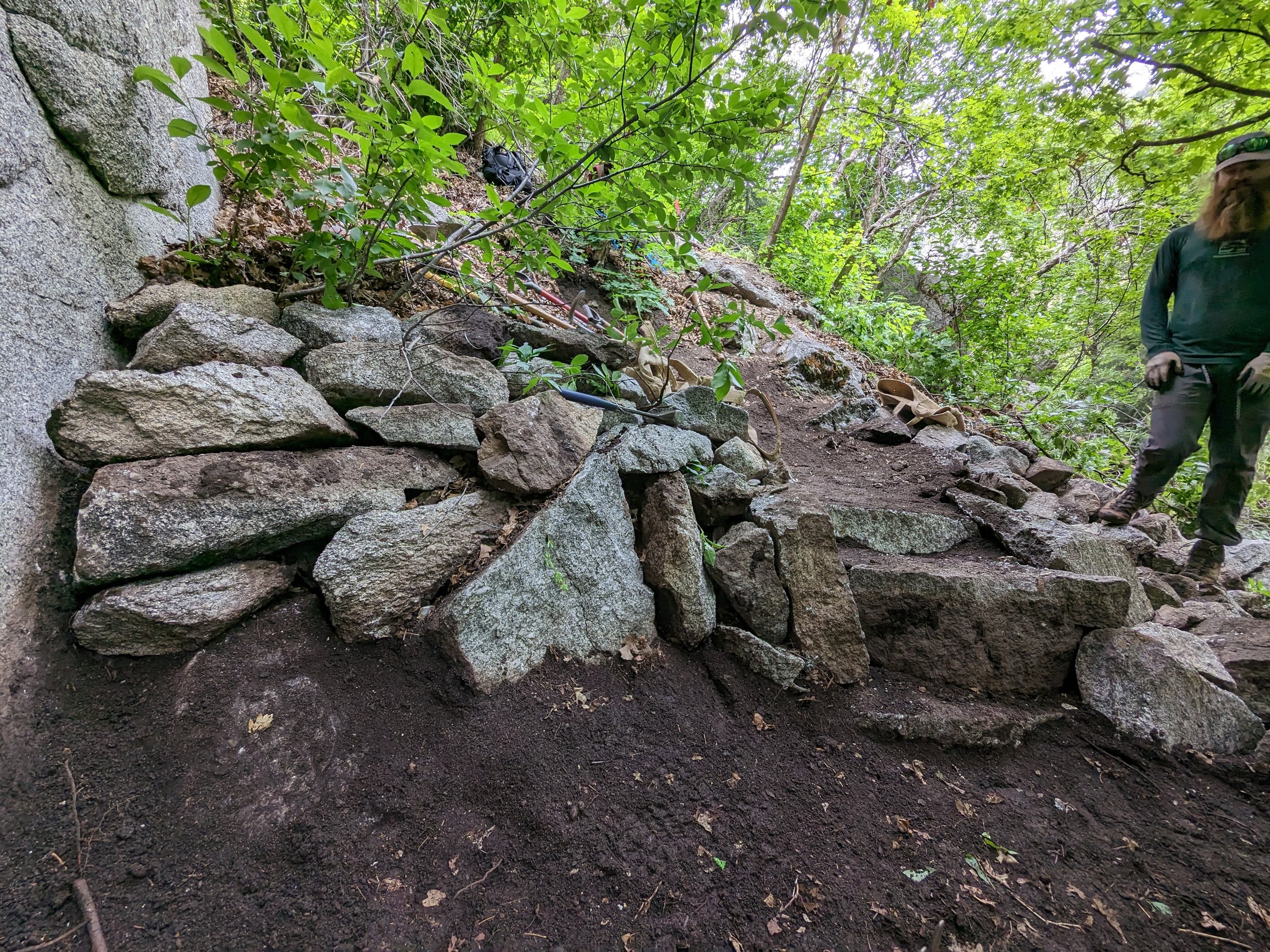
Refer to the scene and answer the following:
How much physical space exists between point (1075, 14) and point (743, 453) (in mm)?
3288

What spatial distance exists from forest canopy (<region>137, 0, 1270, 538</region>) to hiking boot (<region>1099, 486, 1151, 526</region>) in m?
1.77

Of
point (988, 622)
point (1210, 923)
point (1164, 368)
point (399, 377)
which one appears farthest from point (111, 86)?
point (1164, 368)

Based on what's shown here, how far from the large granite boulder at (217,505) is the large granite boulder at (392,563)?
0.14 meters

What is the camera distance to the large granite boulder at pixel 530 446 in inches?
82.2

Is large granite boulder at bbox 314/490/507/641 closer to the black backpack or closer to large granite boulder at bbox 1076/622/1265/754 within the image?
large granite boulder at bbox 1076/622/1265/754

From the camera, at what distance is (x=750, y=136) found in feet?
6.77

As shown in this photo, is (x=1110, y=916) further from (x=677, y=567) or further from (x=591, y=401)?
(x=591, y=401)

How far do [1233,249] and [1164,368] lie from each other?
621 mm

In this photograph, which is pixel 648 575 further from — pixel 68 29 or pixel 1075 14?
pixel 1075 14

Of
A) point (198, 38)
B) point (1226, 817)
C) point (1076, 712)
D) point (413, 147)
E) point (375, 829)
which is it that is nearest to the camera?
point (375, 829)

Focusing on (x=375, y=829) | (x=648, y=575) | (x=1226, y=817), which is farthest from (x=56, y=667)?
Result: (x=1226, y=817)

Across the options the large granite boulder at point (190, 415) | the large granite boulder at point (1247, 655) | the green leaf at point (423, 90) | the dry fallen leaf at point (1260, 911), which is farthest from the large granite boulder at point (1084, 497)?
the large granite boulder at point (190, 415)

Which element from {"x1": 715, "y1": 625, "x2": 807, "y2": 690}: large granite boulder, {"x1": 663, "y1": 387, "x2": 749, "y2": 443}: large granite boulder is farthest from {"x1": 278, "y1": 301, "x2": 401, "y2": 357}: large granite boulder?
{"x1": 715, "y1": 625, "x2": 807, "y2": 690}: large granite boulder

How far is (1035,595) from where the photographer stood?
82.2 inches
